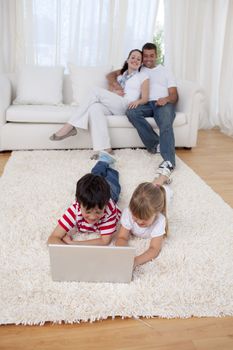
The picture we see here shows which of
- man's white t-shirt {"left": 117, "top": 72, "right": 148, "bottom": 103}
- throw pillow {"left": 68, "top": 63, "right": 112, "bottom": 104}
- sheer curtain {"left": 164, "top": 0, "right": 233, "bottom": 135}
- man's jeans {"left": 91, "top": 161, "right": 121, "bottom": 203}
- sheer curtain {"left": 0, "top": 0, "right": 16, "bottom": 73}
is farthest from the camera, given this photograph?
sheer curtain {"left": 164, "top": 0, "right": 233, "bottom": 135}

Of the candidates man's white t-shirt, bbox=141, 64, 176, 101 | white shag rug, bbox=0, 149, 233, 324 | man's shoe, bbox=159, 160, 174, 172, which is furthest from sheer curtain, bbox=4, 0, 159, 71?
white shag rug, bbox=0, 149, 233, 324

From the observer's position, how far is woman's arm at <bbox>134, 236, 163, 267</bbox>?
1431 mm

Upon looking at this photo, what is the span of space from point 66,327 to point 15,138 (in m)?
2.12

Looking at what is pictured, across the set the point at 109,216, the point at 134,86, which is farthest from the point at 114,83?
the point at 109,216

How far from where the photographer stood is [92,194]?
138 cm

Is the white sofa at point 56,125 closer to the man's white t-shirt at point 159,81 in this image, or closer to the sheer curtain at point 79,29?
the man's white t-shirt at point 159,81

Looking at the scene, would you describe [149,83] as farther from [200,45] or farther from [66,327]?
[66,327]

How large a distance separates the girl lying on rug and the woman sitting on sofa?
1.35 metres

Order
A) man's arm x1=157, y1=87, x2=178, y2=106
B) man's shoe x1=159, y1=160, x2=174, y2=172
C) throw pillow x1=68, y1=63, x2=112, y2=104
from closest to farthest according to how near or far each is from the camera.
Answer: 1. man's shoe x1=159, y1=160, x2=174, y2=172
2. man's arm x1=157, y1=87, x2=178, y2=106
3. throw pillow x1=68, y1=63, x2=112, y2=104

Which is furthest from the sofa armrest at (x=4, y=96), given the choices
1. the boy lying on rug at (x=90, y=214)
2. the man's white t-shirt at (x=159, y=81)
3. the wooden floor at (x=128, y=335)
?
the wooden floor at (x=128, y=335)

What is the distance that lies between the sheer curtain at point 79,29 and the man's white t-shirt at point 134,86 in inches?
35.9

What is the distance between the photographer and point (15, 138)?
2.94 metres

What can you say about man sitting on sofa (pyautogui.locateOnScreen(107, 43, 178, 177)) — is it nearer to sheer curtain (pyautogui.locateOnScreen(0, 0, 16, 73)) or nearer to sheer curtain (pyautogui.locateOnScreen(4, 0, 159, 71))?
sheer curtain (pyautogui.locateOnScreen(4, 0, 159, 71))

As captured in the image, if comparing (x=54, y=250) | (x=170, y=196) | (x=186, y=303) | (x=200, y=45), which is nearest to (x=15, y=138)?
(x=170, y=196)
